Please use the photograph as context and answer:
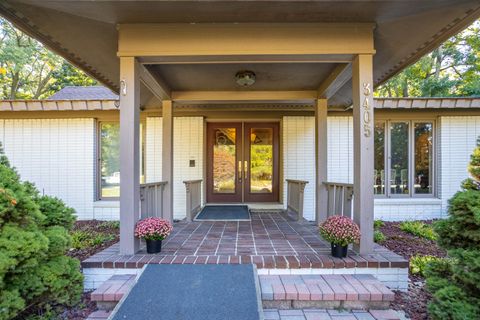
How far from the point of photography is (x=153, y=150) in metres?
6.35

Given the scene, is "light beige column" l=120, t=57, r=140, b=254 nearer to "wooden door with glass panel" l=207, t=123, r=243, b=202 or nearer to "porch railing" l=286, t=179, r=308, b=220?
"porch railing" l=286, t=179, r=308, b=220

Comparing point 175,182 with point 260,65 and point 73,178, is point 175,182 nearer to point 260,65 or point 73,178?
point 73,178

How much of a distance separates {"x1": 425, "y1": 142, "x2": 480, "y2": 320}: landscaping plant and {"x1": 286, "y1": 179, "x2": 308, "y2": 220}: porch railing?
269 centimetres

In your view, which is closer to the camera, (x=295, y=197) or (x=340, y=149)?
(x=295, y=197)

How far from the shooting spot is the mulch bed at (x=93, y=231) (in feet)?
12.9

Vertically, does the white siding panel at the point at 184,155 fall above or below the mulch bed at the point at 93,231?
above

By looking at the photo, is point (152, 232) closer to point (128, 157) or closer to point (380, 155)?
point (128, 157)

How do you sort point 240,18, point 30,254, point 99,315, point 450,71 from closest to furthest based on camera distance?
point 30,254, point 99,315, point 240,18, point 450,71

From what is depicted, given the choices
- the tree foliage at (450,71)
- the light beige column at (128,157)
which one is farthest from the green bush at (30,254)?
the tree foliage at (450,71)

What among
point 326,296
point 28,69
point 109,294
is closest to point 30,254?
point 109,294

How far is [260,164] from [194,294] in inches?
177

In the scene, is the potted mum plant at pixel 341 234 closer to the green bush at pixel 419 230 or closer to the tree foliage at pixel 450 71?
the green bush at pixel 419 230

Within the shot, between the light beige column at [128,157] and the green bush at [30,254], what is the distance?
528 mm

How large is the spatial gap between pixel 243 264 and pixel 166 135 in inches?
109
